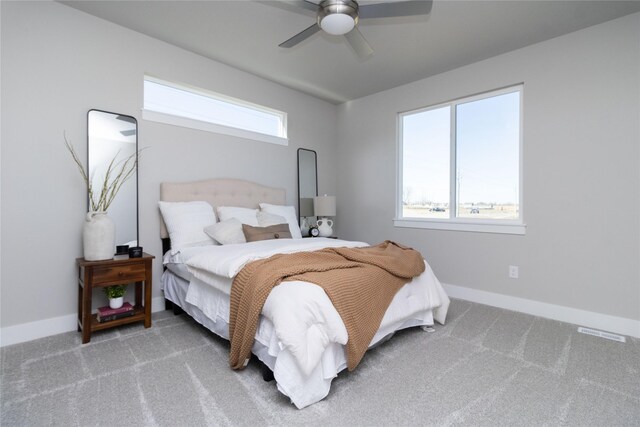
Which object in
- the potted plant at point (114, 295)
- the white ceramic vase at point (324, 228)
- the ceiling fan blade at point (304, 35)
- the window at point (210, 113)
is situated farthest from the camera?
the white ceramic vase at point (324, 228)

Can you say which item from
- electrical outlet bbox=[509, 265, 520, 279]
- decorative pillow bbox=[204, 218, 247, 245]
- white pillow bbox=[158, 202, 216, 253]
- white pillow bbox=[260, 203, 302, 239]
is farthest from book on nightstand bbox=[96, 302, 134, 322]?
electrical outlet bbox=[509, 265, 520, 279]

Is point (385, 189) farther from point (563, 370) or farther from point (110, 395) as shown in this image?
point (110, 395)

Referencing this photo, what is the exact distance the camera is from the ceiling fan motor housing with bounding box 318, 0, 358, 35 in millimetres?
2111

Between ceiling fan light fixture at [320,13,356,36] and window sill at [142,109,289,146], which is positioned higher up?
ceiling fan light fixture at [320,13,356,36]

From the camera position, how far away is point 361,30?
9.38 ft

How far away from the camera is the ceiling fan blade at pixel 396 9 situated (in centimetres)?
204

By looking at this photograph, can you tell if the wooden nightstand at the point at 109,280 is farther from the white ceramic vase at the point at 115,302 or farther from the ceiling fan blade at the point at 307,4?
the ceiling fan blade at the point at 307,4

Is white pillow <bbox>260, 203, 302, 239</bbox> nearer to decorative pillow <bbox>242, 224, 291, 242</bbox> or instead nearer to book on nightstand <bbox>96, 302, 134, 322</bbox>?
decorative pillow <bbox>242, 224, 291, 242</bbox>

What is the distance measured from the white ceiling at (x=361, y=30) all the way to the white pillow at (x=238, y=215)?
1.62 metres

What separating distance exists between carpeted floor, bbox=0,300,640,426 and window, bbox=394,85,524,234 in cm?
140

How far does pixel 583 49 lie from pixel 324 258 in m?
2.96

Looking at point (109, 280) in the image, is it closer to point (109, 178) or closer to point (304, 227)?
point (109, 178)

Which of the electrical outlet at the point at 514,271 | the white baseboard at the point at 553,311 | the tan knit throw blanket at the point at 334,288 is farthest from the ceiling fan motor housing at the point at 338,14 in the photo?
the white baseboard at the point at 553,311

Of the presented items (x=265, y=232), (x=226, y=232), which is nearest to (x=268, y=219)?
(x=265, y=232)
